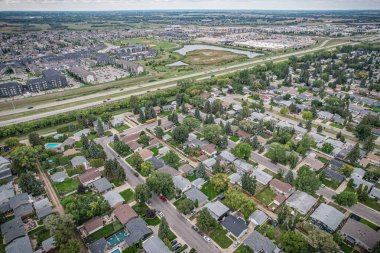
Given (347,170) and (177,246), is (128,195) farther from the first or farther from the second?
(347,170)

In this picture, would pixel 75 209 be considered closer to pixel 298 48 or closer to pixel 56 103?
pixel 56 103

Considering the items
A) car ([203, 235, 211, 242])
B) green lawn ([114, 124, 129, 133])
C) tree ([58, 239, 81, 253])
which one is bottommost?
green lawn ([114, 124, 129, 133])

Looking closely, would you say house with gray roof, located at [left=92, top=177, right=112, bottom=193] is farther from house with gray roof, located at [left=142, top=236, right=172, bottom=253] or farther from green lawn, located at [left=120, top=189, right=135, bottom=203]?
house with gray roof, located at [left=142, top=236, right=172, bottom=253]

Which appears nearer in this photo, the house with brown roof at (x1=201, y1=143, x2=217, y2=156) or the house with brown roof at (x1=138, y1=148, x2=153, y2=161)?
the house with brown roof at (x1=138, y1=148, x2=153, y2=161)

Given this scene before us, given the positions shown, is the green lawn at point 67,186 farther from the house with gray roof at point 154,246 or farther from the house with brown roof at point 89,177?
the house with gray roof at point 154,246

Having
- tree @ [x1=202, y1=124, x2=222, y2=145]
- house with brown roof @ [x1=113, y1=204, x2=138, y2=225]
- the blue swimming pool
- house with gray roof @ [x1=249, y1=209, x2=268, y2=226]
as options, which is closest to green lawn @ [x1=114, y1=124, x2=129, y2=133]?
the blue swimming pool

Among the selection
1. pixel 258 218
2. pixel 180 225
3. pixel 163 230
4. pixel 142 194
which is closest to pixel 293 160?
pixel 258 218
